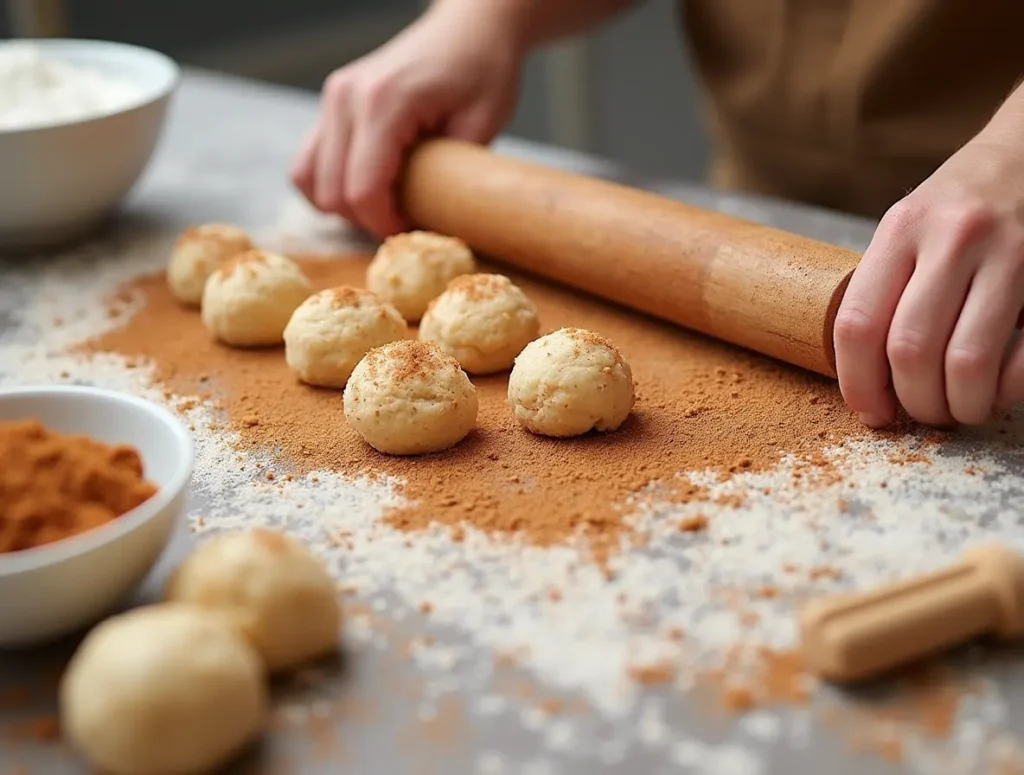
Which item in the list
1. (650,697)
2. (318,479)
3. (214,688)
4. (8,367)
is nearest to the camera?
(214,688)

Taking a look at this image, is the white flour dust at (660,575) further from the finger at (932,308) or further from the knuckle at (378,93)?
the knuckle at (378,93)

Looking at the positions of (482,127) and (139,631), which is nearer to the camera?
(139,631)

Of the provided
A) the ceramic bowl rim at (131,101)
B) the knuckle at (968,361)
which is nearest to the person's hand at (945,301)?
the knuckle at (968,361)

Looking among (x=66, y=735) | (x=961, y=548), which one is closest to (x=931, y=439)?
(x=961, y=548)

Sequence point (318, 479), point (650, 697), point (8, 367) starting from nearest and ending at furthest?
point (650, 697) < point (318, 479) < point (8, 367)

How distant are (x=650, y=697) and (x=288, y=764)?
33cm

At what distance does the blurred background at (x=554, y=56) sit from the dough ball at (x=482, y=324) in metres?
3.17

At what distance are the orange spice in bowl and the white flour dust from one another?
0.23m

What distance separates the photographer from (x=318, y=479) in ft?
4.74

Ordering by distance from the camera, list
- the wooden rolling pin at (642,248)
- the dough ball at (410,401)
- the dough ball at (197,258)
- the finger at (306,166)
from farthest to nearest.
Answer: the finger at (306,166) < the dough ball at (197,258) < the wooden rolling pin at (642,248) < the dough ball at (410,401)

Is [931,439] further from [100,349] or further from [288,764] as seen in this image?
[100,349]

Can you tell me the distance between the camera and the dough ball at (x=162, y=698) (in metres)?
0.94

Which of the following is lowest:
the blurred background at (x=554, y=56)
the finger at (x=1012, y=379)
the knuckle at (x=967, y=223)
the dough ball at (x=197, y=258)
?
the blurred background at (x=554, y=56)

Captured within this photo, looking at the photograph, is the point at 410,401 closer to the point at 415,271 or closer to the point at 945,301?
the point at 415,271
